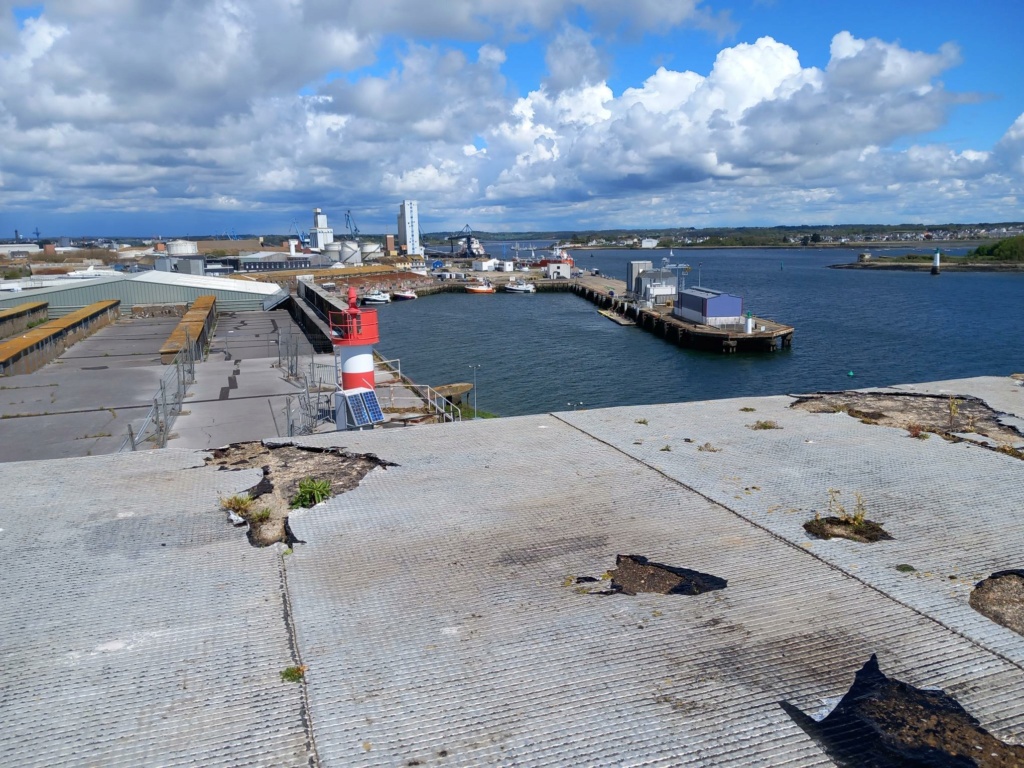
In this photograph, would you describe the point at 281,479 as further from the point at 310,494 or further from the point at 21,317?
the point at 21,317

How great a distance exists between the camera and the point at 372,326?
49.9 feet

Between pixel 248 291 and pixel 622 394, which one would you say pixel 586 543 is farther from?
pixel 248 291

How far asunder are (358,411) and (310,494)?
223 inches

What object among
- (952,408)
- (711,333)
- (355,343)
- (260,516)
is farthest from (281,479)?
(711,333)

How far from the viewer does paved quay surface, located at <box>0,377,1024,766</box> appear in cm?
447

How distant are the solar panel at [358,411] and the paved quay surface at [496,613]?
14.2 ft

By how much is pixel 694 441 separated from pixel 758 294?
252ft

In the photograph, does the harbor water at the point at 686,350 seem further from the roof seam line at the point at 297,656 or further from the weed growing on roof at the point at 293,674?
the weed growing on roof at the point at 293,674

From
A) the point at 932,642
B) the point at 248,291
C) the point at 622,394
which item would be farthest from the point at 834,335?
the point at 932,642

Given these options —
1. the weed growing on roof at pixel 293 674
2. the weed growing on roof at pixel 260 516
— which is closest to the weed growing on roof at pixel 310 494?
the weed growing on roof at pixel 260 516

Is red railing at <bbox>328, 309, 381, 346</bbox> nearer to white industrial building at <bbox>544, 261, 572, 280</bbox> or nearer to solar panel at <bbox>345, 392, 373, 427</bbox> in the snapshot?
solar panel at <bbox>345, 392, 373, 427</bbox>

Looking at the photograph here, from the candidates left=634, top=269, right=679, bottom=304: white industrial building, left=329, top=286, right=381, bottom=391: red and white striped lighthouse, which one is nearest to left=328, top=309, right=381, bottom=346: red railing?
left=329, top=286, right=381, bottom=391: red and white striped lighthouse

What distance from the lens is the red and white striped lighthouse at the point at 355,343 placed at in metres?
15.0

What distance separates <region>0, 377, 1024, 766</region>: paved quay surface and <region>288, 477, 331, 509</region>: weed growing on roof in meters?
0.19
